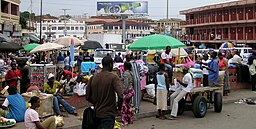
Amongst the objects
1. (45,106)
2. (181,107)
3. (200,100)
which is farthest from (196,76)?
(45,106)

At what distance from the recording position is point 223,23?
54.2m

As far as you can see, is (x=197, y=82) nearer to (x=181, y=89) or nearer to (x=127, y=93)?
(x=181, y=89)

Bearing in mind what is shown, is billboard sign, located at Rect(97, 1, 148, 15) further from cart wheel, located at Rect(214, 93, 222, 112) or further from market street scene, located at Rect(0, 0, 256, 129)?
cart wheel, located at Rect(214, 93, 222, 112)

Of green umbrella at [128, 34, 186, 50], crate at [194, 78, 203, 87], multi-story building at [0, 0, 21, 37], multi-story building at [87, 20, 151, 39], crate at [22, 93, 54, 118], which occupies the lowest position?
crate at [22, 93, 54, 118]

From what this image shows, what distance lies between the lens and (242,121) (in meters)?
11.1

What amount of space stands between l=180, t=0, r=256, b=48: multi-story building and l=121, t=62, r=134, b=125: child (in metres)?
38.3

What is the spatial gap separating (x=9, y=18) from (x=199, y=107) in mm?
34244

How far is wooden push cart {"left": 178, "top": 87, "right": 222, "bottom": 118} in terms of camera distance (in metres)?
11.2

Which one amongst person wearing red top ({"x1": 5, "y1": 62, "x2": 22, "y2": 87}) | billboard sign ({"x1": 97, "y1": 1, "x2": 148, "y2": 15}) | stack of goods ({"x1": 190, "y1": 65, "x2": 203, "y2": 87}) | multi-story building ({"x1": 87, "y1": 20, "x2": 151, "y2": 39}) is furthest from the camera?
multi-story building ({"x1": 87, "y1": 20, "x2": 151, "y2": 39})

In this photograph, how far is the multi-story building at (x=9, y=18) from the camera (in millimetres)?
37259

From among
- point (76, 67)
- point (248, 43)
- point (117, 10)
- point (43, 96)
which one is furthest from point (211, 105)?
point (117, 10)

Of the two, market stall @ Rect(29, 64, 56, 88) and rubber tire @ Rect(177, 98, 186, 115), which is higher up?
market stall @ Rect(29, 64, 56, 88)

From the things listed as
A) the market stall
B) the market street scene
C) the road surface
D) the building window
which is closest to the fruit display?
the market street scene

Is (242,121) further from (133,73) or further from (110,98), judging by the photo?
(110,98)
